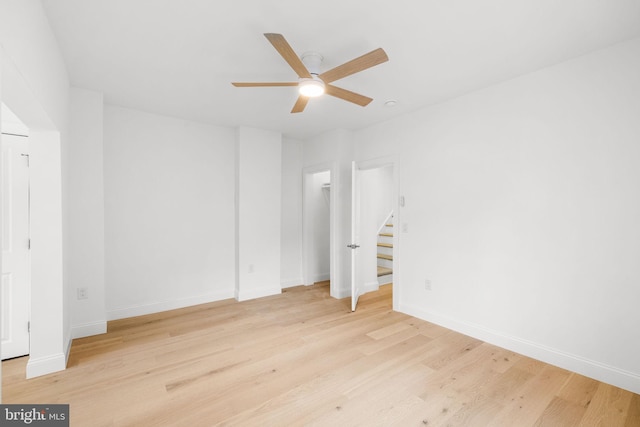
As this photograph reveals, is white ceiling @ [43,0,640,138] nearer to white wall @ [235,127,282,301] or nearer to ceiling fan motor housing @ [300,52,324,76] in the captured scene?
ceiling fan motor housing @ [300,52,324,76]

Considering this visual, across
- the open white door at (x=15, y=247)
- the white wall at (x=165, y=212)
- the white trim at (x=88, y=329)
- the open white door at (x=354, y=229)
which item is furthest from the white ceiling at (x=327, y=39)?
the white trim at (x=88, y=329)

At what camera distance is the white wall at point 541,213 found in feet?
7.89

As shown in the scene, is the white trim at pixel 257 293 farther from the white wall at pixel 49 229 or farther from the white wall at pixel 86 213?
the white wall at pixel 49 229

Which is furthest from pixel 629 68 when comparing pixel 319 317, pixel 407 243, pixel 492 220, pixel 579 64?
pixel 319 317

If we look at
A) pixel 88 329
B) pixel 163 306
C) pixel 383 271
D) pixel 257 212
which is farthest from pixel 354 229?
pixel 88 329

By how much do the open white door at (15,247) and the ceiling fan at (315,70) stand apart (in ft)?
7.01

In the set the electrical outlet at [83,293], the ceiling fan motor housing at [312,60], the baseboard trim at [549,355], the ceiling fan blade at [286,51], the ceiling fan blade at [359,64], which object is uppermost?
the ceiling fan motor housing at [312,60]

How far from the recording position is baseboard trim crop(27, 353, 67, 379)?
248 centimetres

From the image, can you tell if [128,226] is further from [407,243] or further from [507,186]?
[507,186]

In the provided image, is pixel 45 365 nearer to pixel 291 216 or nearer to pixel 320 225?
pixel 291 216

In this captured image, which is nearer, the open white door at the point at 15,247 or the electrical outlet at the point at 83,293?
the open white door at the point at 15,247

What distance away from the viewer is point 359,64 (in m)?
2.20

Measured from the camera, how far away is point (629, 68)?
237cm

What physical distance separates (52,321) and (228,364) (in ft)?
4.84
